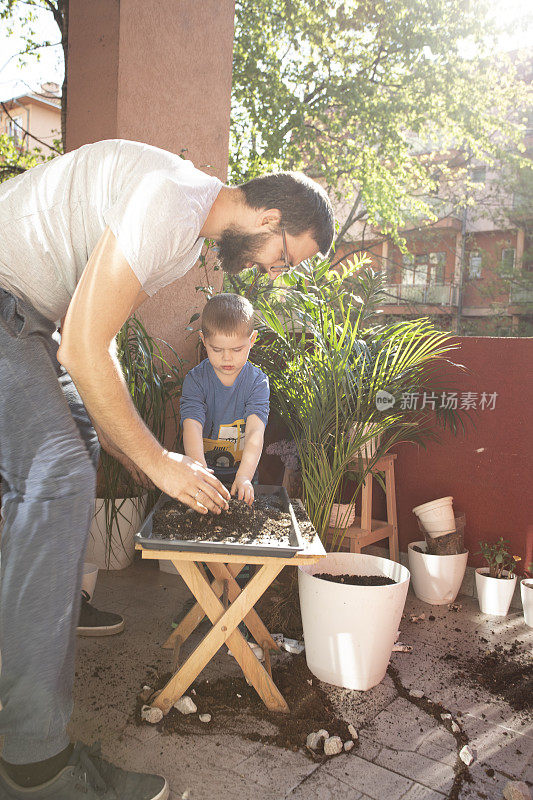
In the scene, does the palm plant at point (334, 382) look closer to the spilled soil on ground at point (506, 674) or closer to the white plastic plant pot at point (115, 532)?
the spilled soil on ground at point (506, 674)

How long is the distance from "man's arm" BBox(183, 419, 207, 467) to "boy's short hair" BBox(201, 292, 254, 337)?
377 millimetres

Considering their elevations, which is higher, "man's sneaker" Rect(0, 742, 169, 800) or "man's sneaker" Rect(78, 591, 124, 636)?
"man's sneaker" Rect(0, 742, 169, 800)

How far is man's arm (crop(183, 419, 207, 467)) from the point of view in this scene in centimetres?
237

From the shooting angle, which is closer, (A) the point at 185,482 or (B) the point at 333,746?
(A) the point at 185,482

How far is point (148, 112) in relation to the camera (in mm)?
3721

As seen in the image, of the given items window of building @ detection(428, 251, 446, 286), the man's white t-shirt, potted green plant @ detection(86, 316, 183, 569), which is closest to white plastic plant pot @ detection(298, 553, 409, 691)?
the man's white t-shirt

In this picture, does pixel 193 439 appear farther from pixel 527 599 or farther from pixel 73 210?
pixel 527 599

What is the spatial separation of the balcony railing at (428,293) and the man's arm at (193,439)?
1686 centimetres

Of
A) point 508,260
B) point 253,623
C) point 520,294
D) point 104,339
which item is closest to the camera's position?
point 104,339

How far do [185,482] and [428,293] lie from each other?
61.7 ft

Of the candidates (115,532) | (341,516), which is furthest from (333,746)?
(115,532)

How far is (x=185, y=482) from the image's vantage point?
1.48m

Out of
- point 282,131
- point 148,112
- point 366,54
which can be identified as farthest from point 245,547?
point 366,54

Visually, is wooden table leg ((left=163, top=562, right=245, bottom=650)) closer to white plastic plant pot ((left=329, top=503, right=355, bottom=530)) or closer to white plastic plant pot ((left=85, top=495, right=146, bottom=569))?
white plastic plant pot ((left=329, top=503, right=355, bottom=530))
